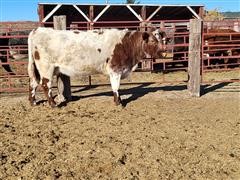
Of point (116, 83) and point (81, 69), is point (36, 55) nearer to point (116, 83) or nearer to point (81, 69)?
point (81, 69)

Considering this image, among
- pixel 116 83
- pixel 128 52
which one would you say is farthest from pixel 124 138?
pixel 128 52

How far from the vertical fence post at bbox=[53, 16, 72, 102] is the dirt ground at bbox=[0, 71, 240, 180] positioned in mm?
279

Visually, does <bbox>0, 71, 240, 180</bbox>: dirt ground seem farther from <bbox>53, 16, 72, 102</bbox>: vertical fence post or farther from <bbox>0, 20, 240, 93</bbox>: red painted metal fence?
<bbox>0, 20, 240, 93</bbox>: red painted metal fence

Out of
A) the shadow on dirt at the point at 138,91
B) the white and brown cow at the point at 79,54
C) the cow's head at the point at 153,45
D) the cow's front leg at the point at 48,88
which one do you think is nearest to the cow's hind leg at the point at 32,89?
the white and brown cow at the point at 79,54

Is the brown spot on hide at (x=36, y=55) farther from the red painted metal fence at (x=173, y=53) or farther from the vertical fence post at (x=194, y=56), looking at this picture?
the vertical fence post at (x=194, y=56)

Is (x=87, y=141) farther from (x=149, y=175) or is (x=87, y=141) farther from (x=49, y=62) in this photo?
(x=49, y=62)

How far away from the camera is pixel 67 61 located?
23.4 feet

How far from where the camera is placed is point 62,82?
788 cm

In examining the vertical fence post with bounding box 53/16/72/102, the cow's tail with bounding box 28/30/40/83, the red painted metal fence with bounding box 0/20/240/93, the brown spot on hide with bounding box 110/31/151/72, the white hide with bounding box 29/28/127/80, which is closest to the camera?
the white hide with bounding box 29/28/127/80

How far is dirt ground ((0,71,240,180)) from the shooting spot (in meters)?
4.22

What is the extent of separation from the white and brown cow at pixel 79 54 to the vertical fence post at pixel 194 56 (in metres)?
1.13

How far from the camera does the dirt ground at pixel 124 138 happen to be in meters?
4.22

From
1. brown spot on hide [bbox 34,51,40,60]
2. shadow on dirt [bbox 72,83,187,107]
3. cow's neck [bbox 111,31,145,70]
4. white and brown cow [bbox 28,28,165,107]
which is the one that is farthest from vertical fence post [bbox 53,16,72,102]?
cow's neck [bbox 111,31,145,70]

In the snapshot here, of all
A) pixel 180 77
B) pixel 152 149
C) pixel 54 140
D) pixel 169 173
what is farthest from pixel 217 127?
pixel 180 77
